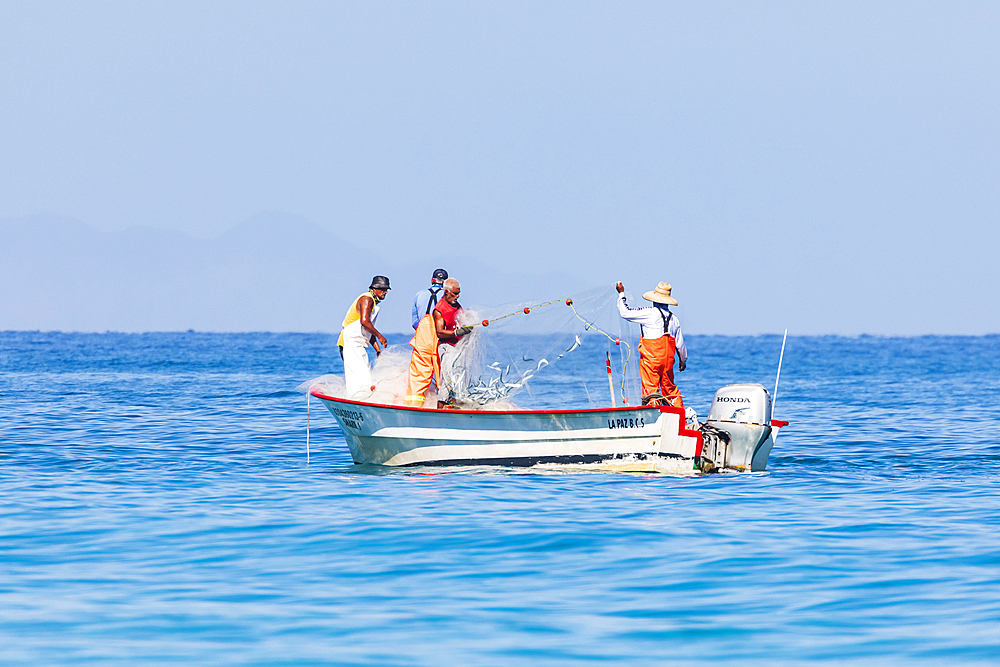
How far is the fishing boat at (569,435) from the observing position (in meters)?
14.2

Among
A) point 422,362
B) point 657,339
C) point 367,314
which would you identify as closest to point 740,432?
point 657,339

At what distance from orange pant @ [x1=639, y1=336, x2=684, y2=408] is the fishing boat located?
52 centimetres

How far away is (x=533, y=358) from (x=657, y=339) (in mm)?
1774

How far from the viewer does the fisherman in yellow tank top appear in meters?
14.8

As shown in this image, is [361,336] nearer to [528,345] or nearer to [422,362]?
[422,362]

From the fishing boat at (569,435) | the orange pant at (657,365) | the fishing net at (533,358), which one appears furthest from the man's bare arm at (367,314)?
the orange pant at (657,365)

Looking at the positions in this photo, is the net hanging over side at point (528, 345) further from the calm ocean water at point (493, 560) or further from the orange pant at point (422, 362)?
the orange pant at point (422, 362)

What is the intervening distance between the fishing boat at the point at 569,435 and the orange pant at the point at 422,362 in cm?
36

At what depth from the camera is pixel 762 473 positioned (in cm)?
1524

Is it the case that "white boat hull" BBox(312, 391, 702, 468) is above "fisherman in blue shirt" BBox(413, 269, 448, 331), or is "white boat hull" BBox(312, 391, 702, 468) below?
below

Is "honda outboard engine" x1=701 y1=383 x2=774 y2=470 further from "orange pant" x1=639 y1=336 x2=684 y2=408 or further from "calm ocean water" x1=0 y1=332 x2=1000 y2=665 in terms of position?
"orange pant" x1=639 y1=336 x2=684 y2=408

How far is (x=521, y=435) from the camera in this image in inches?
574

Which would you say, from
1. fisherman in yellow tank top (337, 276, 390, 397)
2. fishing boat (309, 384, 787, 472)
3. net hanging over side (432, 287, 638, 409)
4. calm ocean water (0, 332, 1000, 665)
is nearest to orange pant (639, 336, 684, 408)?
net hanging over side (432, 287, 638, 409)

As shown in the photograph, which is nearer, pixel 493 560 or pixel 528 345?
pixel 493 560
